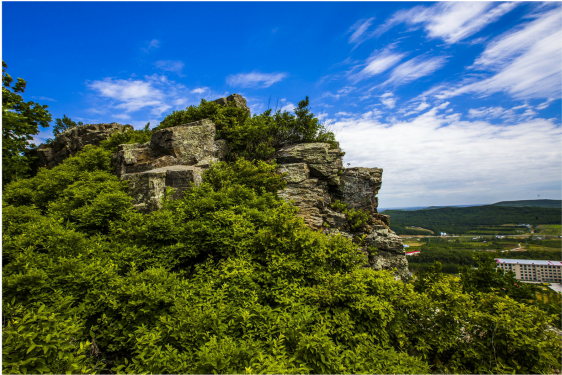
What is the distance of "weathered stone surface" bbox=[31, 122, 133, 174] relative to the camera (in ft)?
63.5

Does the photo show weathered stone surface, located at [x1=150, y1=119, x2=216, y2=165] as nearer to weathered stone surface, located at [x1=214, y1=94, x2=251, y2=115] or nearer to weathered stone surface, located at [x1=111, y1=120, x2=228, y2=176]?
weathered stone surface, located at [x1=111, y1=120, x2=228, y2=176]

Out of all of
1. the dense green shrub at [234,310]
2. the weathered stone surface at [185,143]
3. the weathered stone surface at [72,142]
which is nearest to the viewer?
the dense green shrub at [234,310]

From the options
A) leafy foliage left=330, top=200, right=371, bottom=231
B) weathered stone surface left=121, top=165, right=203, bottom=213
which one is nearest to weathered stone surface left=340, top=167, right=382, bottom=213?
leafy foliage left=330, top=200, right=371, bottom=231

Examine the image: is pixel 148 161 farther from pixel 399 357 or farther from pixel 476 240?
pixel 476 240

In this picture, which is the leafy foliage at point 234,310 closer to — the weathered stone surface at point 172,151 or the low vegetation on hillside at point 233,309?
the low vegetation on hillside at point 233,309

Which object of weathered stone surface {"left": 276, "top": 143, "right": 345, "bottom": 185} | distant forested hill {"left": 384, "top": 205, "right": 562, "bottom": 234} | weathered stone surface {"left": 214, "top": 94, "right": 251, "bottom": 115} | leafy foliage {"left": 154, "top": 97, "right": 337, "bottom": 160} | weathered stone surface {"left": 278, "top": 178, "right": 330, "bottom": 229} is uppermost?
weathered stone surface {"left": 214, "top": 94, "right": 251, "bottom": 115}

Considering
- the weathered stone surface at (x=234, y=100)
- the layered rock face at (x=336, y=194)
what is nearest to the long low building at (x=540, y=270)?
the layered rock face at (x=336, y=194)

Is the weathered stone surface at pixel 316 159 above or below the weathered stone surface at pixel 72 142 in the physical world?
below

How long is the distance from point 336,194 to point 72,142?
75.9ft

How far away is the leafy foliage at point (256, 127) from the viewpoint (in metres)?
13.8

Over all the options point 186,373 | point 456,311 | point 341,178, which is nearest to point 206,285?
point 186,373

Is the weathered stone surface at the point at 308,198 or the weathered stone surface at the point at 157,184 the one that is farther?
the weathered stone surface at the point at 308,198

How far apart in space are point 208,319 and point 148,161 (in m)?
10.4

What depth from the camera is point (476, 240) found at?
42.8m
